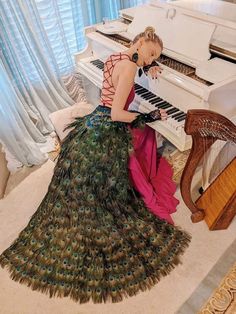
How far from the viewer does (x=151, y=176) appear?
2303 millimetres

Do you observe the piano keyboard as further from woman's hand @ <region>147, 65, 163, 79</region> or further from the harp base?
the harp base

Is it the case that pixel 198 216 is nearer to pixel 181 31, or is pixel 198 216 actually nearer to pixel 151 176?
pixel 151 176

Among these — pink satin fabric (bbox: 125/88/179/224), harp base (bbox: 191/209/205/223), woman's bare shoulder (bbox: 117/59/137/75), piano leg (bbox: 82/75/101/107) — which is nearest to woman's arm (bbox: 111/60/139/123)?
woman's bare shoulder (bbox: 117/59/137/75)

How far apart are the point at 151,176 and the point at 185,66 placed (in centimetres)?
84

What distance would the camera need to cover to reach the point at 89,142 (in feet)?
5.91

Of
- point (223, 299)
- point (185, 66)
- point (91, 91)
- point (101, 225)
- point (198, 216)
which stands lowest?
point (223, 299)

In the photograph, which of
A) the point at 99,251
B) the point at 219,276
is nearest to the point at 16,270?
the point at 99,251

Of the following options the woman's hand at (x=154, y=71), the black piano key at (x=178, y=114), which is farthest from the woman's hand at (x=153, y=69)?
the black piano key at (x=178, y=114)

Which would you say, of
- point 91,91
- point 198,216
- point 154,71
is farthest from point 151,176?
point 91,91

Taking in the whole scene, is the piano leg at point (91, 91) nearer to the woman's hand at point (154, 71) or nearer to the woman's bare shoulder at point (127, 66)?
the woman's hand at point (154, 71)

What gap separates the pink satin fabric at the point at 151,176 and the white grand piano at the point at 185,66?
9.2 inches

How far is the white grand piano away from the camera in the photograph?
170 cm

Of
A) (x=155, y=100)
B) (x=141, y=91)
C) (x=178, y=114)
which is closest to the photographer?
(x=178, y=114)

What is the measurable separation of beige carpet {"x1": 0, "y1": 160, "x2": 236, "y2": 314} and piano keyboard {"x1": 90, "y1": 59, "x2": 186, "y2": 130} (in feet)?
2.30
